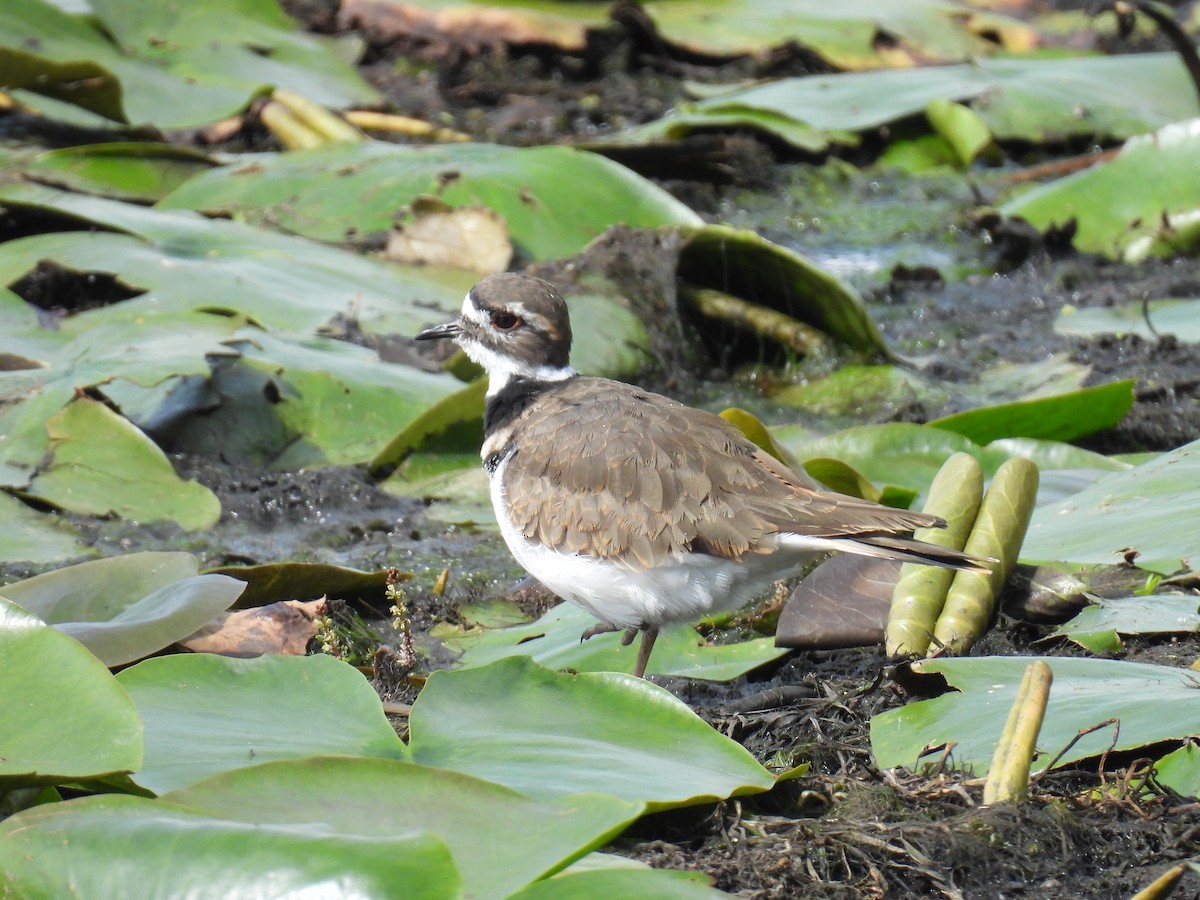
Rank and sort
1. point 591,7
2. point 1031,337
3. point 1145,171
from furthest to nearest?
1. point 591,7
2. point 1145,171
3. point 1031,337

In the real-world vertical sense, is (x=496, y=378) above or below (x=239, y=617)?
above

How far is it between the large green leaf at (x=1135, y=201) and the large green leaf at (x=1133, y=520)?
12.1 feet

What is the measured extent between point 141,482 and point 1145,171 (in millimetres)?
5475

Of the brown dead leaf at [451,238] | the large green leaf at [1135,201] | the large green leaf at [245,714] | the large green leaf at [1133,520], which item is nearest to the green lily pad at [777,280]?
the brown dead leaf at [451,238]

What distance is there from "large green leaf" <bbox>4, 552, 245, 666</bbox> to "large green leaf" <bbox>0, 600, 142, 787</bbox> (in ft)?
1.82

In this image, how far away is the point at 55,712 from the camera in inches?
98.5

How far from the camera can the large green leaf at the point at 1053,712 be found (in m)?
2.95

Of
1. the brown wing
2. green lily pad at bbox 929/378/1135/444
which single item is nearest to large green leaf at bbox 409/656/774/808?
the brown wing

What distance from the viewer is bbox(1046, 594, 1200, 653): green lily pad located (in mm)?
3623

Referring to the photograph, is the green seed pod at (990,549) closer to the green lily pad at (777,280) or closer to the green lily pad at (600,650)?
the green lily pad at (600,650)

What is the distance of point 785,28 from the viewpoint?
11.0 metres

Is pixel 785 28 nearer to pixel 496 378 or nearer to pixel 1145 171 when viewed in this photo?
pixel 1145 171

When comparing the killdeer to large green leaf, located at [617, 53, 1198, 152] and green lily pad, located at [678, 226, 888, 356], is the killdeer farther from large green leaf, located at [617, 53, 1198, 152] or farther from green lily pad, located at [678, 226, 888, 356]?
large green leaf, located at [617, 53, 1198, 152]

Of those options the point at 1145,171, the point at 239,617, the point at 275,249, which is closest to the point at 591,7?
the point at 1145,171
